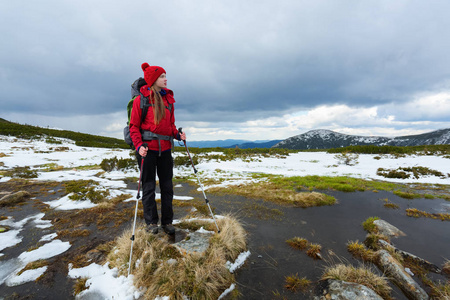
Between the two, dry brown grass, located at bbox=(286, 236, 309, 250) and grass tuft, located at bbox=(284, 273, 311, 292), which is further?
dry brown grass, located at bbox=(286, 236, 309, 250)

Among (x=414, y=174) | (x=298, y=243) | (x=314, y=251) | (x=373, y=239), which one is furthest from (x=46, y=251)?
(x=414, y=174)

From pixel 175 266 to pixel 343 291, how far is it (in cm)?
318

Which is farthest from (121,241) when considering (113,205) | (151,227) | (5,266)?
(113,205)

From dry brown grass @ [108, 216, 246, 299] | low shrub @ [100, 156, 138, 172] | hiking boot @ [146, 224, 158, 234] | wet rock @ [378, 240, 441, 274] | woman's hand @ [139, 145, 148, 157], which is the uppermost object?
woman's hand @ [139, 145, 148, 157]

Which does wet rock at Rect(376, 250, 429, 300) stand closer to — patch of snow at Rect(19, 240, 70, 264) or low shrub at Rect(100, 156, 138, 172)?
patch of snow at Rect(19, 240, 70, 264)

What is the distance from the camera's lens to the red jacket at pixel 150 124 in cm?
404

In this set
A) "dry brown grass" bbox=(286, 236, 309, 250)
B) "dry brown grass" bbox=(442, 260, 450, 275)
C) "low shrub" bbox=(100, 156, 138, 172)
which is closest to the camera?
"dry brown grass" bbox=(442, 260, 450, 275)

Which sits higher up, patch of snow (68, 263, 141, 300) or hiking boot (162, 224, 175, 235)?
hiking boot (162, 224, 175, 235)

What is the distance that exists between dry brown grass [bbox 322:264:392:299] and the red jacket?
4737 millimetres

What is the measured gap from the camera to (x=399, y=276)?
358cm

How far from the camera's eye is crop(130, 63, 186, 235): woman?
409cm

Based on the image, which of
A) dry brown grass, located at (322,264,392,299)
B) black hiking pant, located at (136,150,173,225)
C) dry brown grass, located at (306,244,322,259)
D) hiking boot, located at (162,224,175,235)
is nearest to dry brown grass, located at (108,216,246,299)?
hiking boot, located at (162,224,175,235)

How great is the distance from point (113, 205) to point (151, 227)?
4.62 meters

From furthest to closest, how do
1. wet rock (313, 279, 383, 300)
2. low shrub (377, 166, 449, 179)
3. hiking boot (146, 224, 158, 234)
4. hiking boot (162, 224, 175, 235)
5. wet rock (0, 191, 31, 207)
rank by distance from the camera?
1. low shrub (377, 166, 449, 179)
2. wet rock (0, 191, 31, 207)
3. hiking boot (162, 224, 175, 235)
4. hiking boot (146, 224, 158, 234)
5. wet rock (313, 279, 383, 300)
